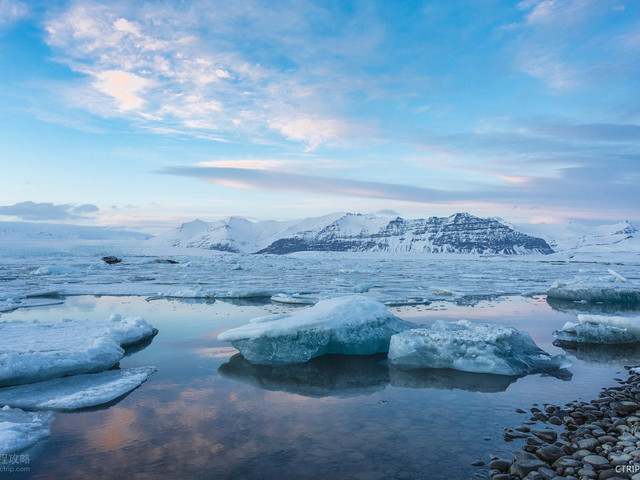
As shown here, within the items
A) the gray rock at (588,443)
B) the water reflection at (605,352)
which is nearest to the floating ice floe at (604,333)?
the water reflection at (605,352)

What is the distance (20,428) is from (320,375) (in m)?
4.11

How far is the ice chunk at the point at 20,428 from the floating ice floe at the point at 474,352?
5.34 metres

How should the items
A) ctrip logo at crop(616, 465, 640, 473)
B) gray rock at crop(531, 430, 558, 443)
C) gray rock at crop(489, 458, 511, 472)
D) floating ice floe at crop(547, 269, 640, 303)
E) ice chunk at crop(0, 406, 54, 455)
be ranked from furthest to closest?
1. floating ice floe at crop(547, 269, 640, 303)
2. gray rock at crop(531, 430, 558, 443)
3. ice chunk at crop(0, 406, 54, 455)
4. gray rock at crop(489, 458, 511, 472)
5. ctrip logo at crop(616, 465, 640, 473)

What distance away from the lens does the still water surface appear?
155 inches

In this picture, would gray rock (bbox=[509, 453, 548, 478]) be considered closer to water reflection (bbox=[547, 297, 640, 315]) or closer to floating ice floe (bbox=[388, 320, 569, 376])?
floating ice floe (bbox=[388, 320, 569, 376])

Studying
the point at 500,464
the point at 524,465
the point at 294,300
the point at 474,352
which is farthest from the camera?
the point at 294,300

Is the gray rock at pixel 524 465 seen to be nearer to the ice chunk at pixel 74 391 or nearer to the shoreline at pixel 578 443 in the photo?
the shoreline at pixel 578 443

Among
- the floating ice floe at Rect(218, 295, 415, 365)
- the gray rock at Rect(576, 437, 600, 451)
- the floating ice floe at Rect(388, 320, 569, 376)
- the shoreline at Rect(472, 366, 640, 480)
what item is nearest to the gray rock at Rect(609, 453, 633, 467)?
the shoreline at Rect(472, 366, 640, 480)

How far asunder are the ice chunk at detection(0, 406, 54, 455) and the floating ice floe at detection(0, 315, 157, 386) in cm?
110

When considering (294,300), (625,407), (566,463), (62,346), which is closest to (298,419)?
(566,463)

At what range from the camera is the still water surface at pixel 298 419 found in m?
3.94

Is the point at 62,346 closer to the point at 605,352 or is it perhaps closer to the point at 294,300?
the point at 294,300

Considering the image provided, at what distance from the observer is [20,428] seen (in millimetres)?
4590

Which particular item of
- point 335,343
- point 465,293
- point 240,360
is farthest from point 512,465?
point 465,293
